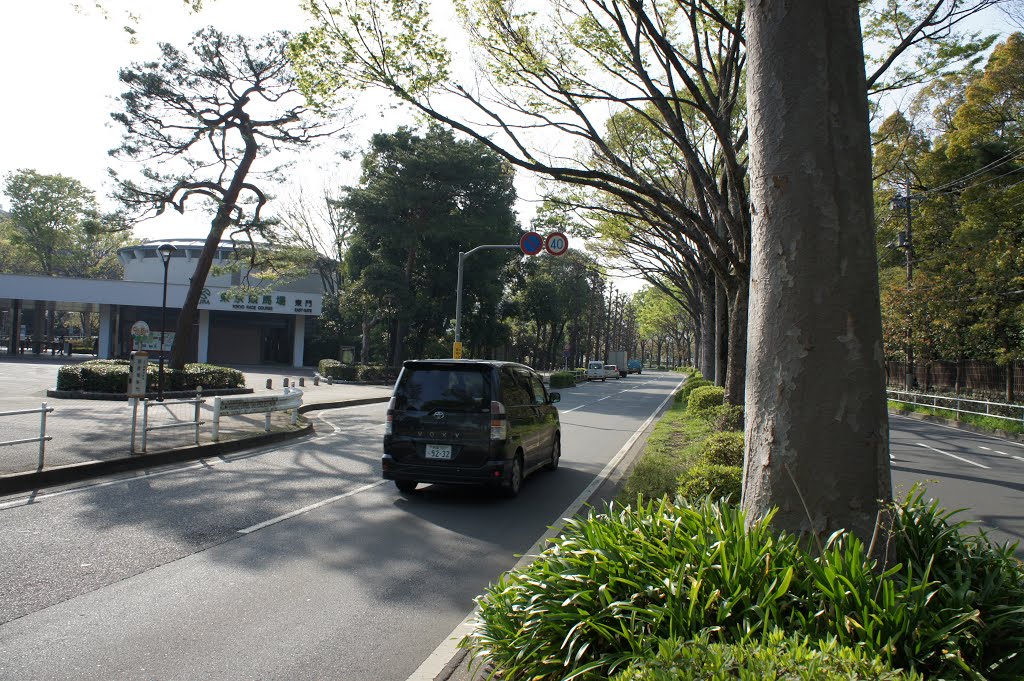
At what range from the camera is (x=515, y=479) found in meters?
8.99

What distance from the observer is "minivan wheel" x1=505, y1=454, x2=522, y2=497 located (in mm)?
8742

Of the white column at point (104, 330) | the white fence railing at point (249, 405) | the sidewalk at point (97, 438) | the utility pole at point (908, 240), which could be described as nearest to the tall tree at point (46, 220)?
the white column at point (104, 330)

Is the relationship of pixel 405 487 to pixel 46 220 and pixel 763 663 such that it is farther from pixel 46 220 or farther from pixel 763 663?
pixel 46 220

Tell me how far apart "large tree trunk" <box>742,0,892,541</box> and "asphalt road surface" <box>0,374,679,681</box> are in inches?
95.9

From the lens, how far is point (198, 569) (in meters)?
5.64

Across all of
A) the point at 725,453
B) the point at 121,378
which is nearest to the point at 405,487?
the point at 725,453

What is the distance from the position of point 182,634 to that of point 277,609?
25.6 inches

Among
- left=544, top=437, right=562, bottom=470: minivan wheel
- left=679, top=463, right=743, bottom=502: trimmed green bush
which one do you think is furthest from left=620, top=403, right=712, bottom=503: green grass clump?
left=544, top=437, right=562, bottom=470: minivan wheel

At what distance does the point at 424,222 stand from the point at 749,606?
115 ft

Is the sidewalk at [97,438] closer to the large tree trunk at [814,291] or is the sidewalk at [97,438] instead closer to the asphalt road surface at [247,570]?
the asphalt road surface at [247,570]

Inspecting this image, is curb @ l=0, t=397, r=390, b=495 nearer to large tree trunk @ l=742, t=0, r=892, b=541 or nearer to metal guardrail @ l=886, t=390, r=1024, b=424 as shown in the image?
large tree trunk @ l=742, t=0, r=892, b=541

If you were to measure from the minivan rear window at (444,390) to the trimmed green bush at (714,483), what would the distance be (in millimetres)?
2772

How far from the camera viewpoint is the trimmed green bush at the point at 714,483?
626 centimetres

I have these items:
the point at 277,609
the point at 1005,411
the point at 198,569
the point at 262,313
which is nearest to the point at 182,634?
the point at 277,609
